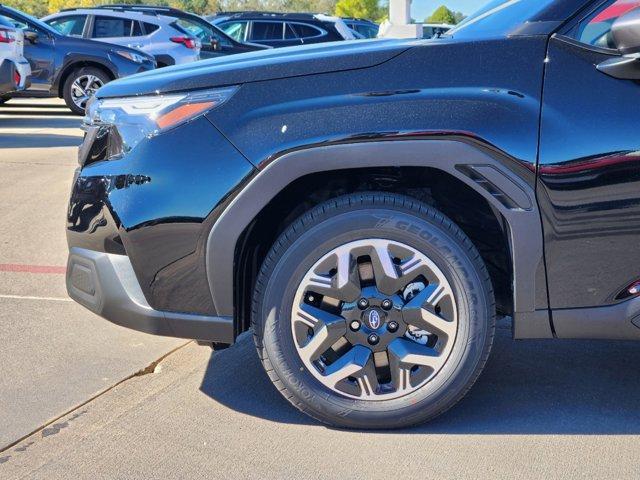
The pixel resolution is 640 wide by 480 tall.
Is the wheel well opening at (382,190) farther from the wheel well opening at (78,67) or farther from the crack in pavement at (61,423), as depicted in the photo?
the wheel well opening at (78,67)

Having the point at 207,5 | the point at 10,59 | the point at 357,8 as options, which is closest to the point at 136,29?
the point at 10,59

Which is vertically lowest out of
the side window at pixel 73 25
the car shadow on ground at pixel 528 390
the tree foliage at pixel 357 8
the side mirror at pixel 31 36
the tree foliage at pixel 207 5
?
the car shadow on ground at pixel 528 390

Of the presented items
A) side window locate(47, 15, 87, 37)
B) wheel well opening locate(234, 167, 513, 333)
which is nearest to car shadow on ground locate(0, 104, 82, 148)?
side window locate(47, 15, 87, 37)

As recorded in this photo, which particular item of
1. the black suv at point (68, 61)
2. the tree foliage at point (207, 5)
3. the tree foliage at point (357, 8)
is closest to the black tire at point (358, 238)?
the black suv at point (68, 61)

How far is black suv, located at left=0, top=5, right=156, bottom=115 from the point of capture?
1503cm

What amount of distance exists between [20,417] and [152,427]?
19.7 inches

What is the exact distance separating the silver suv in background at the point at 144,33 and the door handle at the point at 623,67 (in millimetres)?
14841

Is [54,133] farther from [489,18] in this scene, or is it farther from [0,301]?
[489,18]

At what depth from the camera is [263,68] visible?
326cm

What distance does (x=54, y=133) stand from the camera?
1245 centimetres

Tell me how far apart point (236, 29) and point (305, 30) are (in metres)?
1.66

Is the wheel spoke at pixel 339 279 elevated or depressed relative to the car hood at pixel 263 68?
depressed

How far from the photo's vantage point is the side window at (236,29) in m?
20.4

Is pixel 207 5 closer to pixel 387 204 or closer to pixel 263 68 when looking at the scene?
pixel 263 68
